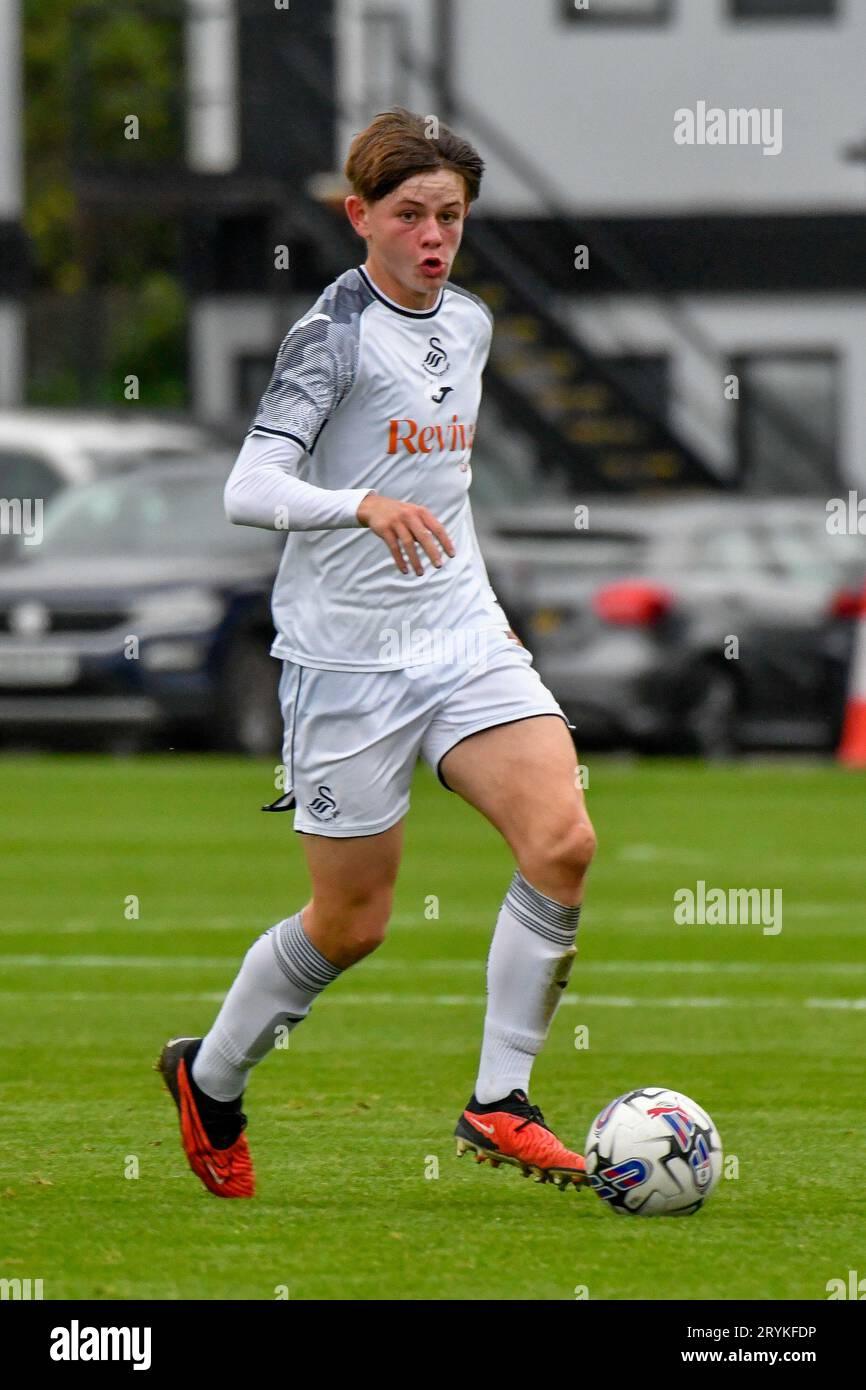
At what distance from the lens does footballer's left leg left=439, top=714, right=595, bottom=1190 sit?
6.99 meters

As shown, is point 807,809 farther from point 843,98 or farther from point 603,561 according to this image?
point 843,98

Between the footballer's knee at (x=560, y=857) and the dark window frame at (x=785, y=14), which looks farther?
the dark window frame at (x=785, y=14)

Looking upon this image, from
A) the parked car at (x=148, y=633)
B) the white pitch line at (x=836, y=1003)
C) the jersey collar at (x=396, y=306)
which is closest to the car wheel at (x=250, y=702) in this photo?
the parked car at (x=148, y=633)

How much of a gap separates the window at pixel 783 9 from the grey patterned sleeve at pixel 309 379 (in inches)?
1067

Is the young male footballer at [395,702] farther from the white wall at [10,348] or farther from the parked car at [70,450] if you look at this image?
the white wall at [10,348]

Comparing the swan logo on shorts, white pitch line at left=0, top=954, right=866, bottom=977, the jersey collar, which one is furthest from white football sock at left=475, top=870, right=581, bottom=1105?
white pitch line at left=0, top=954, right=866, bottom=977

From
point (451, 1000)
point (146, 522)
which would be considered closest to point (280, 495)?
point (451, 1000)

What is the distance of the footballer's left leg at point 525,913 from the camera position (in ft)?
22.9

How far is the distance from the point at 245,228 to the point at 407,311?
2630 cm

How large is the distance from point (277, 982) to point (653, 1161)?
35.8 inches

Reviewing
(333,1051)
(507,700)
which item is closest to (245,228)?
(333,1051)

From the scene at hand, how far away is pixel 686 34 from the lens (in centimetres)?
3316

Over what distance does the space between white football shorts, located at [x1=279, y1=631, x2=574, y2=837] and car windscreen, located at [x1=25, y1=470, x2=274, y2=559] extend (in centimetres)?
1392

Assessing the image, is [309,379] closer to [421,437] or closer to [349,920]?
[421,437]
